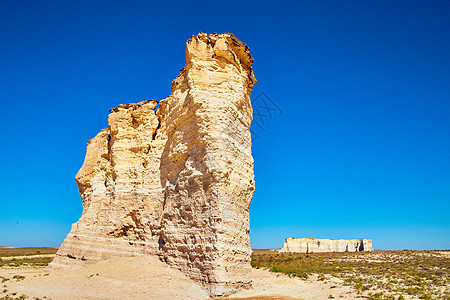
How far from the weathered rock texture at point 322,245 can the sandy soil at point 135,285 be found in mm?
41640

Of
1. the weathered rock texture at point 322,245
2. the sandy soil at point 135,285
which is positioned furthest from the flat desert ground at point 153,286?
the weathered rock texture at point 322,245

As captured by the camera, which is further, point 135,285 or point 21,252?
point 21,252

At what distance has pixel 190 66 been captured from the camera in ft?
50.5

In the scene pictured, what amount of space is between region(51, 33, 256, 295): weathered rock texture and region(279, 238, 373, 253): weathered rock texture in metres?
43.9

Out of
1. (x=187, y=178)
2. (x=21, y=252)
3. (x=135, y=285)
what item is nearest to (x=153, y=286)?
(x=135, y=285)

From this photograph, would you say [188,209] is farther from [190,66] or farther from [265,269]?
[265,269]

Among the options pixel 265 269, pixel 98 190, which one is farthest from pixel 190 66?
pixel 265 269

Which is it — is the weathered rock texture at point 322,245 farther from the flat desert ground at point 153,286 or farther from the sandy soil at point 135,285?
the sandy soil at point 135,285

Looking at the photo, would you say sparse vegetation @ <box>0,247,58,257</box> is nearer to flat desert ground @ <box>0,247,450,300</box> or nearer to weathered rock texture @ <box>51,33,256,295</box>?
weathered rock texture @ <box>51,33,256,295</box>

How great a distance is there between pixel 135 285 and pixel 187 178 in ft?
15.9

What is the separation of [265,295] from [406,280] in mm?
8524

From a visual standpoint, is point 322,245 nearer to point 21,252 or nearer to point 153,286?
point 153,286

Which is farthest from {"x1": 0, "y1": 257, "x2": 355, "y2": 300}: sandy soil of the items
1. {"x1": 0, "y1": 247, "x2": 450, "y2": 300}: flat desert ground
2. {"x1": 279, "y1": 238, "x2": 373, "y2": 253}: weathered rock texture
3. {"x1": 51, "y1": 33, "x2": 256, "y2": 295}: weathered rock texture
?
{"x1": 279, "y1": 238, "x2": 373, "y2": 253}: weathered rock texture

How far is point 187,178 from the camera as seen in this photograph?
14078mm
